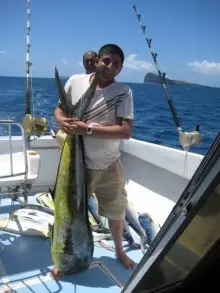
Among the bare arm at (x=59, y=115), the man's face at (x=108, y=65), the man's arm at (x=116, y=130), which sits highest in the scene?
the man's face at (x=108, y=65)

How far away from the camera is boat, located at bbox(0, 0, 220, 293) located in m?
1.14

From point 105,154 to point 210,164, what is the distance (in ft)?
4.96

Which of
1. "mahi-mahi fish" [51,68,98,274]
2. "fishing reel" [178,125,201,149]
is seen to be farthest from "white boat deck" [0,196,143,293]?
"fishing reel" [178,125,201,149]

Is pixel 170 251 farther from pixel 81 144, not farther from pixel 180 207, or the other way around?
pixel 81 144

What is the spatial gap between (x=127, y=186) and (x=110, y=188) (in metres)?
1.59

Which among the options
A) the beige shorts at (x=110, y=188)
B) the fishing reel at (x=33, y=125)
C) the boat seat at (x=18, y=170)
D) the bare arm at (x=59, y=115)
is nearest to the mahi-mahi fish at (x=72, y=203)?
the bare arm at (x=59, y=115)

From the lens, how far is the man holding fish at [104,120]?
2.21 meters

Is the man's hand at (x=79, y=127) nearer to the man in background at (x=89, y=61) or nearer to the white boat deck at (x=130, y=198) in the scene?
the white boat deck at (x=130, y=198)

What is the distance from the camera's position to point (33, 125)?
144 inches

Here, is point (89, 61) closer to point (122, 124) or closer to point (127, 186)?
point (122, 124)

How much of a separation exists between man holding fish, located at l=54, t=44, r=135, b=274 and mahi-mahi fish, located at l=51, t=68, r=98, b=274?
97 millimetres

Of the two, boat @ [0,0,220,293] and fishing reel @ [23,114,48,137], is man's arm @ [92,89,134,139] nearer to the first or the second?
boat @ [0,0,220,293]

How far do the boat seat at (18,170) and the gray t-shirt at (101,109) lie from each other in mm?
943

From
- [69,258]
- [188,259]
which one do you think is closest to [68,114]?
[69,258]
